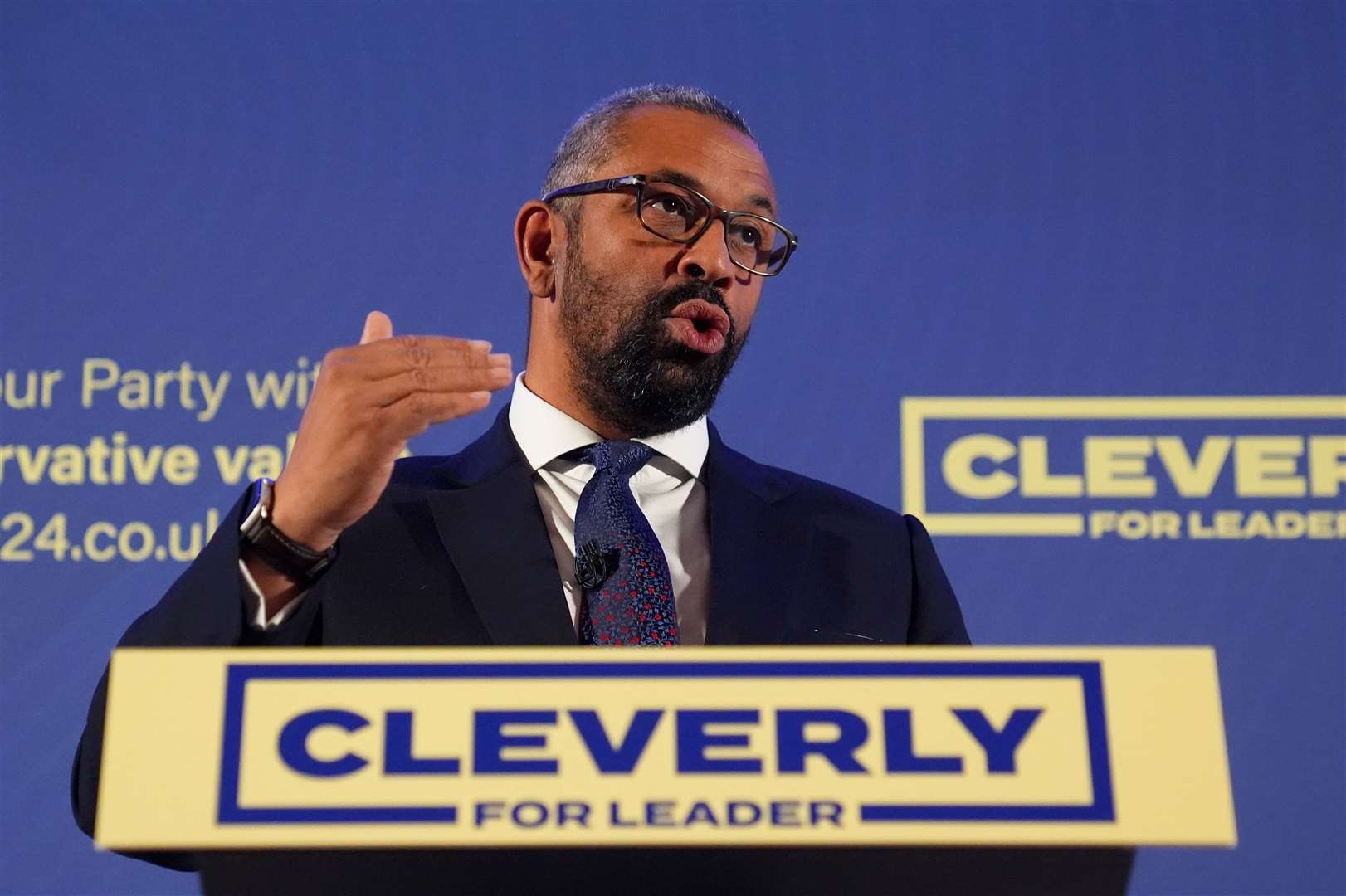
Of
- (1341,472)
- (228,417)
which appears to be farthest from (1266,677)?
(228,417)

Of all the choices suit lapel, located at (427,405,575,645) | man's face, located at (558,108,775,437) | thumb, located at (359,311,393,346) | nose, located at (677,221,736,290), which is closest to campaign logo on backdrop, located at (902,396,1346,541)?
man's face, located at (558,108,775,437)

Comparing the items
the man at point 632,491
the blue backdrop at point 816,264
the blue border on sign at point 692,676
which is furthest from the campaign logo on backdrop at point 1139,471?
the blue border on sign at point 692,676

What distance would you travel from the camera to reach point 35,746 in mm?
2301

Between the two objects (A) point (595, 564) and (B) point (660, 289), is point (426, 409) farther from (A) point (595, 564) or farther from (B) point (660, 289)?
(B) point (660, 289)

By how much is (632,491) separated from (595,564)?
0.57 ft

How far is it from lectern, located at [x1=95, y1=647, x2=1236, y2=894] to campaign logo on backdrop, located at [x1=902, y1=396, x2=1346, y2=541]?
1.68 meters

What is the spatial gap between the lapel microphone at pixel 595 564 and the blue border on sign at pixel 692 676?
73 cm

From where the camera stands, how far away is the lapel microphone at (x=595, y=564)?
144 cm

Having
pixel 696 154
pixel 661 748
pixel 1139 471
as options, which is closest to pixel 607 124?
pixel 696 154

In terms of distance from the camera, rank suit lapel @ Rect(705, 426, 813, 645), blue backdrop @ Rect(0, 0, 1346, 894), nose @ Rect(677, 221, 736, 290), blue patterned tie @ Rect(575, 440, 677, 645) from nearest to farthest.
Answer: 1. blue patterned tie @ Rect(575, 440, 677, 645)
2. suit lapel @ Rect(705, 426, 813, 645)
3. nose @ Rect(677, 221, 736, 290)
4. blue backdrop @ Rect(0, 0, 1346, 894)

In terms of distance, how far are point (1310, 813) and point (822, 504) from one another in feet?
3.74

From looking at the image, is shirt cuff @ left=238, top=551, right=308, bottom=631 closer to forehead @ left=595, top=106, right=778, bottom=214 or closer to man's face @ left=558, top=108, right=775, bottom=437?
man's face @ left=558, top=108, right=775, bottom=437

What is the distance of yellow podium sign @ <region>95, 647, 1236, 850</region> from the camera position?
0.68 m

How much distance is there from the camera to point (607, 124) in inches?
72.2
